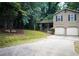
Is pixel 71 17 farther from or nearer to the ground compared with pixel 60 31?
farther from the ground

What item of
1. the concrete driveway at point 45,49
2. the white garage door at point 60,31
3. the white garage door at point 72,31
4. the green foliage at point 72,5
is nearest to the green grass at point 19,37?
the concrete driveway at point 45,49

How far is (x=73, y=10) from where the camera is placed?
4520 millimetres

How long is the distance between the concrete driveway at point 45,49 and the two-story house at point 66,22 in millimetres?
117

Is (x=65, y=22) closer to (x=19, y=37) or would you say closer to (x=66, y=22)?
(x=66, y=22)

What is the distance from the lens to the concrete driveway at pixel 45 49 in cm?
446

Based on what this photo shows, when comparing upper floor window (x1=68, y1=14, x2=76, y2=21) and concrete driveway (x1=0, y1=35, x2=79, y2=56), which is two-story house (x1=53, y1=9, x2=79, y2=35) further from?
concrete driveway (x1=0, y1=35, x2=79, y2=56)

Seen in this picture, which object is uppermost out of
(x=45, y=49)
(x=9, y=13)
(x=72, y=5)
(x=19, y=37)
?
(x=72, y=5)

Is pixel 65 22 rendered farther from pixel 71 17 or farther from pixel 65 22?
pixel 71 17

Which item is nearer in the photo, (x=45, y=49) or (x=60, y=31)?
(x=45, y=49)

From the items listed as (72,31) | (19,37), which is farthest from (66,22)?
(19,37)

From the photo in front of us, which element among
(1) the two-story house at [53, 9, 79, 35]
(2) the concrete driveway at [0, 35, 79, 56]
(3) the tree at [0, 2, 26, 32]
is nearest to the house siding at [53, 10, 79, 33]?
(1) the two-story house at [53, 9, 79, 35]

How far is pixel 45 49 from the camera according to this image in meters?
4.48

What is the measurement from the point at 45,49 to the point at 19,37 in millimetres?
439

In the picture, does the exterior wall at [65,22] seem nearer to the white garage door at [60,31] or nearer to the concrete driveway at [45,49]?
the white garage door at [60,31]
